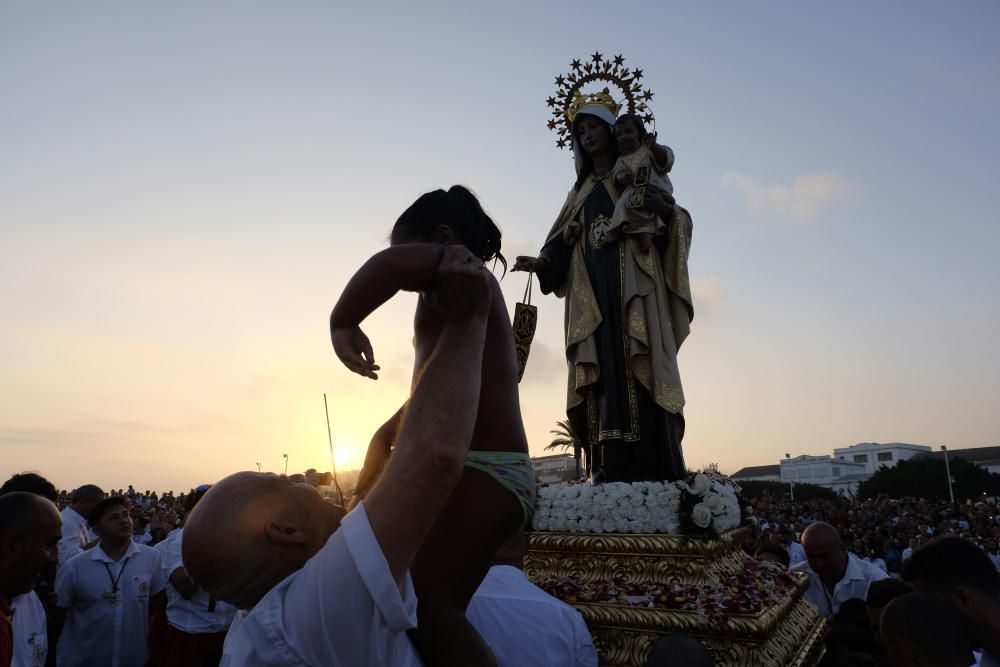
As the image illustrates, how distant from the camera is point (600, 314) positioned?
21.2ft

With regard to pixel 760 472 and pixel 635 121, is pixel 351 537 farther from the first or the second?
pixel 760 472

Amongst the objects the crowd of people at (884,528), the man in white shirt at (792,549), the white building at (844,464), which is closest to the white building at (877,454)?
the white building at (844,464)

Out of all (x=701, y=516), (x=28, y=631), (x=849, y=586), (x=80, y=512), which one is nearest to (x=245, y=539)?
(x=28, y=631)

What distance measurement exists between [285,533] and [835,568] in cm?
576

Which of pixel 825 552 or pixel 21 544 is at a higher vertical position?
pixel 21 544

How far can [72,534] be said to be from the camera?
21.9 ft

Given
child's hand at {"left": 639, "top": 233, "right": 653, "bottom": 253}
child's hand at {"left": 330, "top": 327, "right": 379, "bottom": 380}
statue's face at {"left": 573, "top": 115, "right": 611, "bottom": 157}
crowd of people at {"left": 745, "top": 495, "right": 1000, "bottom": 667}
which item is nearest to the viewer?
child's hand at {"left": 330, "top": 327, "right": 379, "bottom": 380}

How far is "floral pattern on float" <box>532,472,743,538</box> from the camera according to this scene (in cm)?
481

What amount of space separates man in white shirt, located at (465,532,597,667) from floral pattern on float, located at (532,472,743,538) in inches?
92.6

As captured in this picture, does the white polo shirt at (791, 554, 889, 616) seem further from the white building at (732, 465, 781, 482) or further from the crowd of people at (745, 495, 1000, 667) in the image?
the white building at (732, 465, 781, 482)

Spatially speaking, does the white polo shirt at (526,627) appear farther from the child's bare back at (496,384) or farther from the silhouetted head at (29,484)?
the silhouetted head at (29,484)

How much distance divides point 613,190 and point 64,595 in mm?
5894

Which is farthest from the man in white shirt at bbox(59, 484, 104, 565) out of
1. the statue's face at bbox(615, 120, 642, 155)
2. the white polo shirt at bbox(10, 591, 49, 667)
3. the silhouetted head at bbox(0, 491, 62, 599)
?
the statue's face at bbox(615, 120, 642, 155)

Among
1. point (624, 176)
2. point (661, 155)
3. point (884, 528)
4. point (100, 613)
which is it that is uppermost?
point (661, 155)
